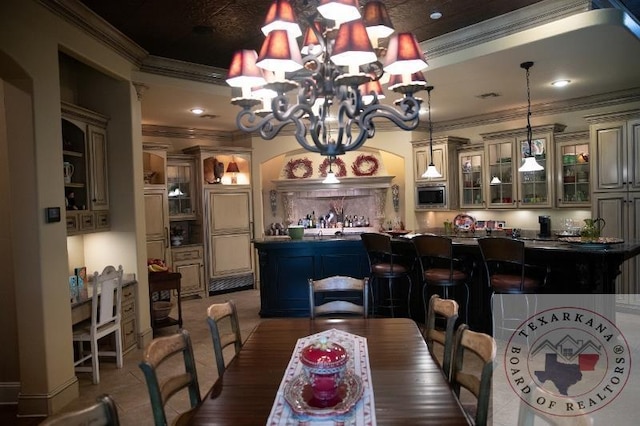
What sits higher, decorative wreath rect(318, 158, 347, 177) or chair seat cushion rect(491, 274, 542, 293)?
decorative wreath rect(318, 158, 347, 177)

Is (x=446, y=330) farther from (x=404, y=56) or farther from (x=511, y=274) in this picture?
(x=511, y=274)

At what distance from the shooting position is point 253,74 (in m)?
2.48

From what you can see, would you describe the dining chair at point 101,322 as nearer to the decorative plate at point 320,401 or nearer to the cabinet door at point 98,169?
the cabinet door at point 98,169

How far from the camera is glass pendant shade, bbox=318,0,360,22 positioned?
2002 millimetres

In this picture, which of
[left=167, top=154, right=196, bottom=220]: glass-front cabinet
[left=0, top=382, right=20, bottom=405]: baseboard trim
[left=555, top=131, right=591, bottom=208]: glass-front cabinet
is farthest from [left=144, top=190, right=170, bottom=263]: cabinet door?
[left=555, top=131, right=591, bottom=208]: glass-front cabinet

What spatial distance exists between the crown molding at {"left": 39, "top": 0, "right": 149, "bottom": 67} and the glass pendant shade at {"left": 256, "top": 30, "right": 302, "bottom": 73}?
78.2 inches

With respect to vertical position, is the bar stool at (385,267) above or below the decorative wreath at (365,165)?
below

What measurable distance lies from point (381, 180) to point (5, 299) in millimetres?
5659

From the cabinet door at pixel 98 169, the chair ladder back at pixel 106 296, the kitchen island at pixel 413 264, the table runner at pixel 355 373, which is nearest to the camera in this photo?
the table runner at pixel 355 373

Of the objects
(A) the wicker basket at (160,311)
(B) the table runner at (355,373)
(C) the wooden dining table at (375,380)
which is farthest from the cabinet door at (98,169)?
(B) the table runner at (355,373)

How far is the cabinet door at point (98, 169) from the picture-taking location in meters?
4.11

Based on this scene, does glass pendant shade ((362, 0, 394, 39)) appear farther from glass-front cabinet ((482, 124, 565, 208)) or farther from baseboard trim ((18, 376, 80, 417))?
glass-front cabinet ((482, 124, 565, 208))

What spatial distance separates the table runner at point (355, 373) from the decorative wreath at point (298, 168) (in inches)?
221

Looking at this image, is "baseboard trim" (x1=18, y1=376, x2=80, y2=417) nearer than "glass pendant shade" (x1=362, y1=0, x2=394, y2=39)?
No
